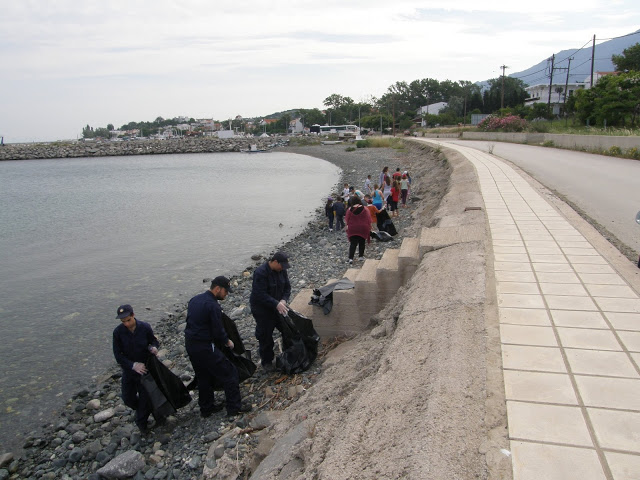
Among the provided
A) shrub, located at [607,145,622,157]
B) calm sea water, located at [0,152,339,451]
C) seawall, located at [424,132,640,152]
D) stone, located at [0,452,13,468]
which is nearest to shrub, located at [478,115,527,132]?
seawall, located at [424,132,640,152]

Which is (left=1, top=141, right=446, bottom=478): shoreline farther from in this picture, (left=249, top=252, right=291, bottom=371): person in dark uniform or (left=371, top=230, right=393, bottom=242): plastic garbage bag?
(left=371, top=230, right=393, bottom=242): plastic garbage bag

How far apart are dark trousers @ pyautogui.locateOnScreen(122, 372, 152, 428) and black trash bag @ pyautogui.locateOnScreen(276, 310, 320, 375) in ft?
5.37

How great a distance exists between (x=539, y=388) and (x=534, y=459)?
0.75 meters

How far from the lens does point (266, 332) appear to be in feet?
20.3

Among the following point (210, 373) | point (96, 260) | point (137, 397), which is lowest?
point (96, 260)

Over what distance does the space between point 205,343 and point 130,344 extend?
0.83 metres

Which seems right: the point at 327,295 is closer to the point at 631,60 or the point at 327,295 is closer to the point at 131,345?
the point at 131,345

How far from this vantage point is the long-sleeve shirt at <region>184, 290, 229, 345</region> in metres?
A: 5.10

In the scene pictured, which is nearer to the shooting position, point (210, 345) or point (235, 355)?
point (210, 345)

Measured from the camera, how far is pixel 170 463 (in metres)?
5.14

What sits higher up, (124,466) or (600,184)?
(600,184)

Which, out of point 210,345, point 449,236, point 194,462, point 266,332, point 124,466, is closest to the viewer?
point 194,462

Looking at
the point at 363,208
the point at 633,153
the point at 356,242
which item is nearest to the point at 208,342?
the point at 363,208

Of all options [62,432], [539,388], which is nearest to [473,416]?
[539,388]
